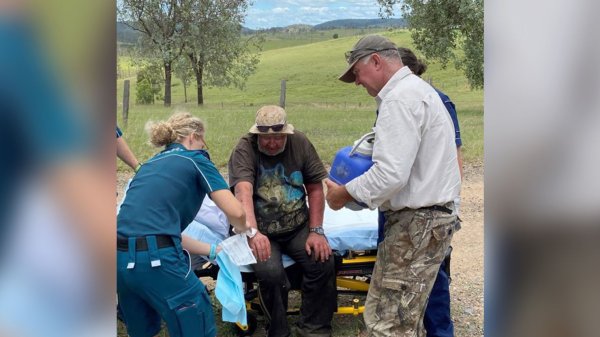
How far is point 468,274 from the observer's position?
17.7ft

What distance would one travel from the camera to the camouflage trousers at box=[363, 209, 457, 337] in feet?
9.39

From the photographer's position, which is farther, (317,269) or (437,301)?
(317,269)

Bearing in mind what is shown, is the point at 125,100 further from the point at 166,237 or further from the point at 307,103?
the point at 166,237

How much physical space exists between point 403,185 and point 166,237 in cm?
118

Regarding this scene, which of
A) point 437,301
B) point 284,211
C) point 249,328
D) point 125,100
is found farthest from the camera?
point 125,100

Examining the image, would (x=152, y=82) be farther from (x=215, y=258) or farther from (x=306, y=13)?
(x=215, y=258)

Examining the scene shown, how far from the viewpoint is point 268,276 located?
3818 mm

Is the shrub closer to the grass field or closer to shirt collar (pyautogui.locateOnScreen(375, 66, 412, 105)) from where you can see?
the grass field

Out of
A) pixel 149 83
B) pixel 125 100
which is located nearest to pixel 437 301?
pixel 125 100

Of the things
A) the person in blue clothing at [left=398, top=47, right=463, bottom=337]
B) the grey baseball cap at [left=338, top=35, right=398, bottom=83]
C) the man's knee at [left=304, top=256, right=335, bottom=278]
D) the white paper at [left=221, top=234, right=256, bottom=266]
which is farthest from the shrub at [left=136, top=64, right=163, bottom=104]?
the grey baseball cap at [left=338, top=35, right=398, bottom=83]

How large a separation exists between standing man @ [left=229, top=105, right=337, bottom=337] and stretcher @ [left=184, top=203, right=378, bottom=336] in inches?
4.6
